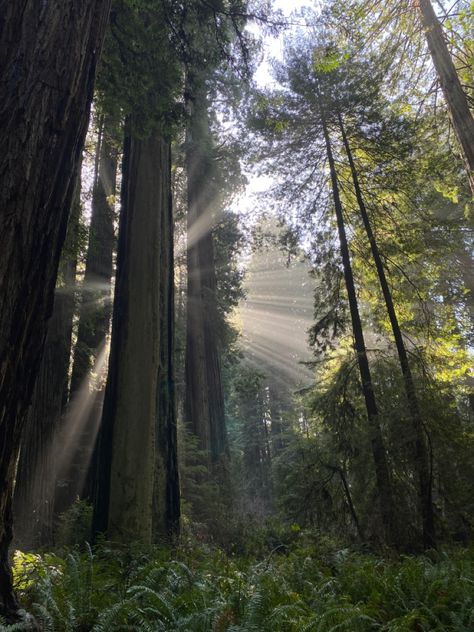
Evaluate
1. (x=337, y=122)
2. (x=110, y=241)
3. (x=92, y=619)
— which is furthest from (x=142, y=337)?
(x=110, y=241)

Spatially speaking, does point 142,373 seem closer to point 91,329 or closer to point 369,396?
point 369,396

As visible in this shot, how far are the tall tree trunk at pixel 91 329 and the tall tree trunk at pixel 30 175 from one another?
8.43 meters

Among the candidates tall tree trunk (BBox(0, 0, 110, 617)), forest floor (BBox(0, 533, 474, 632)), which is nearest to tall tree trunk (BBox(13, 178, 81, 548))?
forest floor (BBox(0, 533, 474, 632))

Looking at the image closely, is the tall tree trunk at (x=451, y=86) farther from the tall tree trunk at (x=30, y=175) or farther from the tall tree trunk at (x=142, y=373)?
the tall tree trunk at (x=30, y=175)

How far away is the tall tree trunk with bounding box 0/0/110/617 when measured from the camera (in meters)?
2.12

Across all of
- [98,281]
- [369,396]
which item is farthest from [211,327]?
[369,396]

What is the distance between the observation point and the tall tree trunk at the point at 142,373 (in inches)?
196

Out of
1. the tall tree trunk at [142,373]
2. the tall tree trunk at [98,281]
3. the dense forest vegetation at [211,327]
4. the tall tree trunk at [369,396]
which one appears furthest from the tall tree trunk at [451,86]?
the tall tree trunk at [98,281]

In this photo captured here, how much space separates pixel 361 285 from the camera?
10.4 m

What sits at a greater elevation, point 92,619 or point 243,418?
point 92,619

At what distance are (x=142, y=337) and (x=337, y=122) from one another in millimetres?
7247

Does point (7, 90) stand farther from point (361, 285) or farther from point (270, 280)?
point (270, 280)

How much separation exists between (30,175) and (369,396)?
284 inches

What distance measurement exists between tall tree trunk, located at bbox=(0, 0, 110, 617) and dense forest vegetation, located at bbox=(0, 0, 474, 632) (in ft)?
0.04
